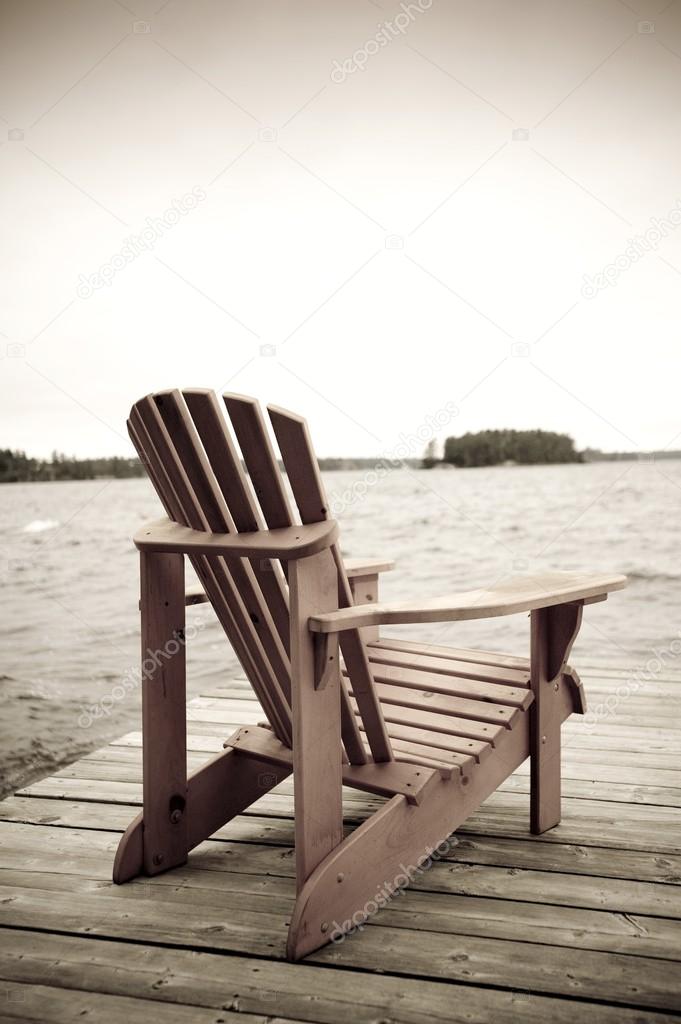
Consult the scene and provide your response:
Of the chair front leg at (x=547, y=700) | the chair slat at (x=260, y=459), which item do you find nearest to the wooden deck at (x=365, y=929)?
the chair front leg at (x=547, y=700)

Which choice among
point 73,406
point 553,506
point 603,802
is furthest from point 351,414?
point 603,802

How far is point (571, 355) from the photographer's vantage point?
14.4 m

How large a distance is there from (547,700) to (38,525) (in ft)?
28.9

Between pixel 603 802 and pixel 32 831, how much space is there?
1444 mm

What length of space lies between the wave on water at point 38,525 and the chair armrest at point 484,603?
8.56 meters

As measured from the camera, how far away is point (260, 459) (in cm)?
136

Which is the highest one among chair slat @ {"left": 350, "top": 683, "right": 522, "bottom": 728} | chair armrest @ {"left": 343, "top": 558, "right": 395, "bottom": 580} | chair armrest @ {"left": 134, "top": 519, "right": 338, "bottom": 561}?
chair armrest @ {"left": 134, "top": 519, "right": 338, "bottom": 561}

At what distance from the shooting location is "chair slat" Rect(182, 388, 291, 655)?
1.37 meters

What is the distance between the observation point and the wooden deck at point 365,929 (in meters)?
1.24

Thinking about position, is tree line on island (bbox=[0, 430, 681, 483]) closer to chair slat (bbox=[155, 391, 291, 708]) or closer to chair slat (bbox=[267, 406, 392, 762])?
chair slat (bbox=[155, 391, 291, 708])

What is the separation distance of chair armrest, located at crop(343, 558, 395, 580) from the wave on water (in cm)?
797

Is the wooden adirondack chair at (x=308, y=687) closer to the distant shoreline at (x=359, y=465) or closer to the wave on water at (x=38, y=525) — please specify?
the distant shoreline at (x=359, y=465)

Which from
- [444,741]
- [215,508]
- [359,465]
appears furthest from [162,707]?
[359,465]

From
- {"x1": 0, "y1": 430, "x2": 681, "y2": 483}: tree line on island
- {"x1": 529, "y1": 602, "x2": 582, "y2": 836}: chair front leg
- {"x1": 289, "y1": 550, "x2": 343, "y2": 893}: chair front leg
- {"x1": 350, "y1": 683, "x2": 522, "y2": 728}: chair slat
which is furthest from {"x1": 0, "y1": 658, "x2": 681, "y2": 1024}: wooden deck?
{"x1": 0, "y1": 430, "x2": 681, "y2": 483}: tree line on island
